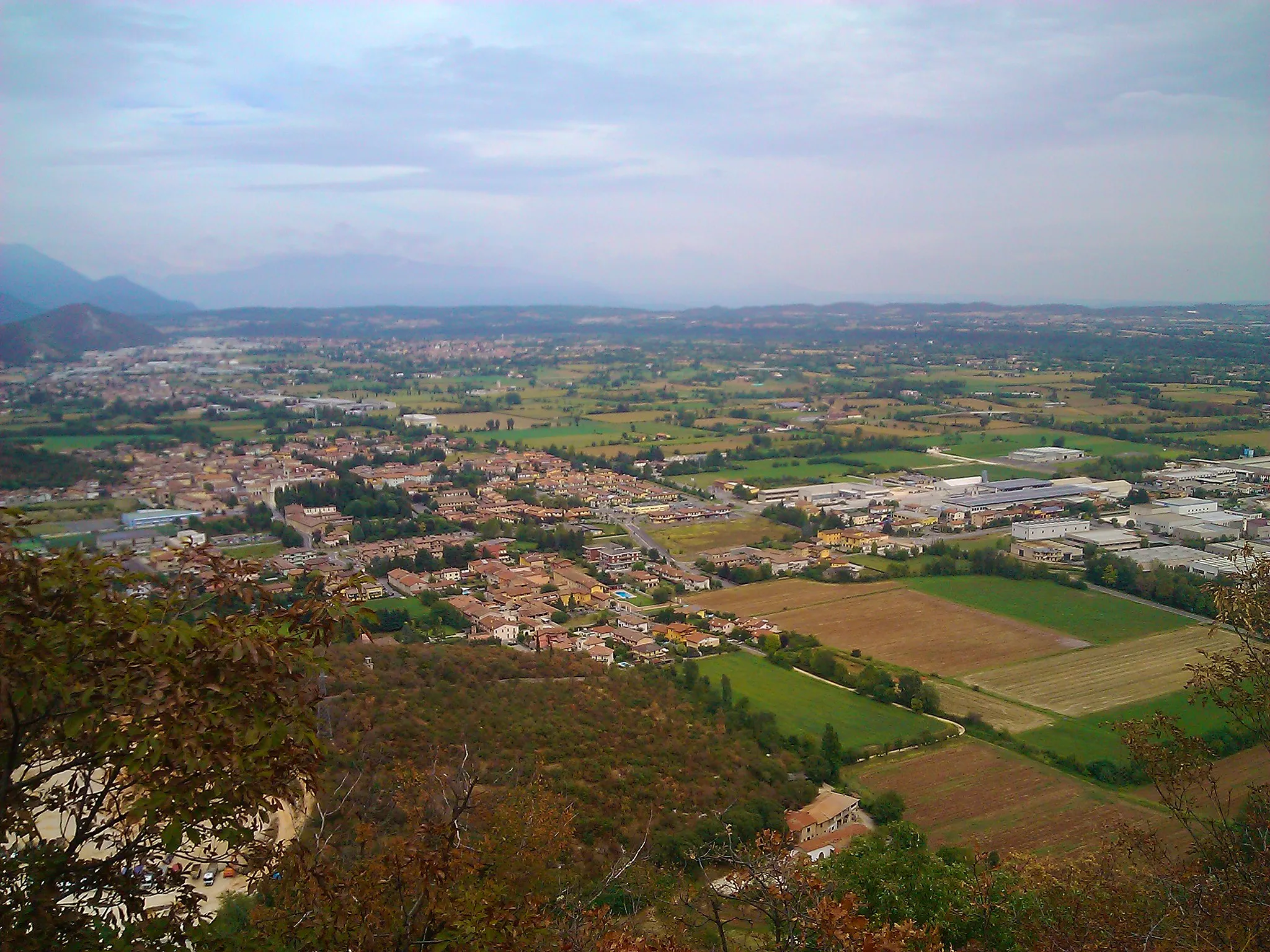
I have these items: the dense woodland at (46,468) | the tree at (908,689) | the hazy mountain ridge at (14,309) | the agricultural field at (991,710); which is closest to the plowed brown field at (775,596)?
the tree at (908,689)

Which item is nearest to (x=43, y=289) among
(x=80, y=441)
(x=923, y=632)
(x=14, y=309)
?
(x=14, y=309)

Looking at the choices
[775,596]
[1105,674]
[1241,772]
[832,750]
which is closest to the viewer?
[1241,772]

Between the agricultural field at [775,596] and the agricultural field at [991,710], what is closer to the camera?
the agricultural field at [991,710]

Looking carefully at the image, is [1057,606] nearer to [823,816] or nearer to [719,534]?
[719,534]

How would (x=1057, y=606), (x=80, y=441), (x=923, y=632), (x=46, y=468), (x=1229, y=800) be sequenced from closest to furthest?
(x=1229, y=800)
(x=923, y=632)
(x=1057, y=606)
(x=46, y=468)
(x=80, y=441)

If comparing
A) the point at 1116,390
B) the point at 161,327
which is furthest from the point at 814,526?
the point at 161,327

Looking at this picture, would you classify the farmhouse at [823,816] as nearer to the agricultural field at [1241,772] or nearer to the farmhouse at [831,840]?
the farmhouse at [831,840]

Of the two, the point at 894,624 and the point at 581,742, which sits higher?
the point at 581,742
